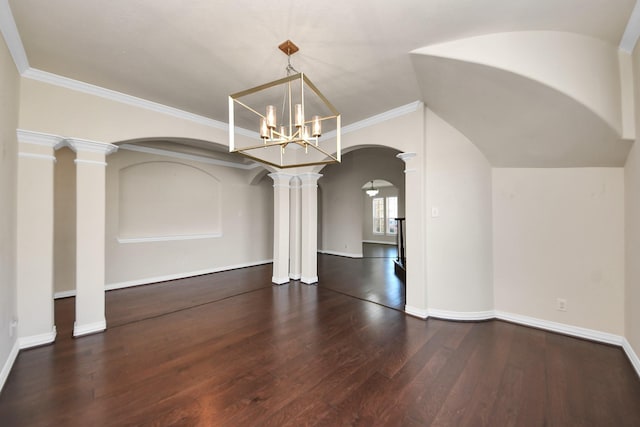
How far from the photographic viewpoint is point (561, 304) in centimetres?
270

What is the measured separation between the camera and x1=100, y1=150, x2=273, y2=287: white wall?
4.38 m

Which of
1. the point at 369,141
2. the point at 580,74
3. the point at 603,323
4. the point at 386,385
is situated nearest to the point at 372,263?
the point at 369,141

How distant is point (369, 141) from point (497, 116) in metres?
1.59

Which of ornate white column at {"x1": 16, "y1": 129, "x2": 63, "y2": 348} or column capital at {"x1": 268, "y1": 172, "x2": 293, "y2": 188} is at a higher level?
column capital at {"x1": 268, "y1": 172, "x2": 293, "y2": 188}

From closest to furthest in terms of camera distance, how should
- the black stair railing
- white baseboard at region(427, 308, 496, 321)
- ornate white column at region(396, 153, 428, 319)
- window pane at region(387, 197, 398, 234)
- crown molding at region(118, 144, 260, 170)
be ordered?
white baseboard at region(427, 308, 496, 321) → ornate white column at region(396, 153, 428, 319) → crown molding at region(118, 144, 260, 170) → the black stair railing → window pane at region(387, 197, 398, 234)

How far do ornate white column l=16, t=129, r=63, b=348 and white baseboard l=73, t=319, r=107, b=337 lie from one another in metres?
0.17

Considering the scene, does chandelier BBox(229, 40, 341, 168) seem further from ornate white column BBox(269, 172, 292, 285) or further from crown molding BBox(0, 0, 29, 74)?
crown molding BBox(0, 0, 29, 74)

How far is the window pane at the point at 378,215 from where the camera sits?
10.9 m

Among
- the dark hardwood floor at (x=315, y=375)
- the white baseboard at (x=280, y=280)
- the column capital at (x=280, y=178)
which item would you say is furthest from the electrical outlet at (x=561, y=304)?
the column capital at (x=280, y=178)

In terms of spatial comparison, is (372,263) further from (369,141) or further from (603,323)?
(603,323)

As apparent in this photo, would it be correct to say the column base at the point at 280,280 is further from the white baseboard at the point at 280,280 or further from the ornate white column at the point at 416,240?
the ornate white column at the point at 416,240

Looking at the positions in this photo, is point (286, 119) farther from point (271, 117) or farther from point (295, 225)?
point (295, 225)

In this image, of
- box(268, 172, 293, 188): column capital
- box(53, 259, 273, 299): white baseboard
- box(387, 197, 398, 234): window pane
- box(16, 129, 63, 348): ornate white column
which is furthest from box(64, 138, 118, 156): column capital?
box(387, 197, 398, 234): window pane

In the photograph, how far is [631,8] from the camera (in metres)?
1.69
